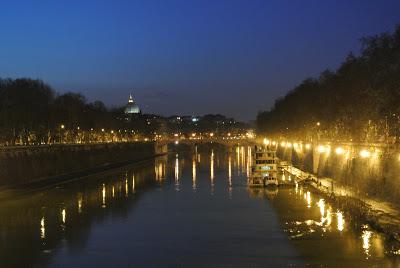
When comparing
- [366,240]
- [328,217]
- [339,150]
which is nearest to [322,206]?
[328,217]

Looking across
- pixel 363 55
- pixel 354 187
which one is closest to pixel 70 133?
pixel 354 187

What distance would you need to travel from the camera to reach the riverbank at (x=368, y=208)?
28547 mm

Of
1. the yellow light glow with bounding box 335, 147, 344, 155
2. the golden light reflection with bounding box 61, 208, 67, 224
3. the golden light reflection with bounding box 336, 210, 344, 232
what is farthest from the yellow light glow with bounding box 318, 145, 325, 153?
the golden light reflection with bounding box 61, 208, 67, 224

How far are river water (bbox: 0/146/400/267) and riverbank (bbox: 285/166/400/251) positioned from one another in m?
0.48

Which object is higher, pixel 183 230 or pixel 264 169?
pixel 264 169

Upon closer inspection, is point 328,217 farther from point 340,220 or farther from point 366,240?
point 366,240

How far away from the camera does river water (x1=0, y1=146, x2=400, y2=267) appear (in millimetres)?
26422

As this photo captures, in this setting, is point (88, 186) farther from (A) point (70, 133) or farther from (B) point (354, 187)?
(A) point (70, 133)

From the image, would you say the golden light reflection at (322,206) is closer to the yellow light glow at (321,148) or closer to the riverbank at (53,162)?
the yellow light glow at (321,148)

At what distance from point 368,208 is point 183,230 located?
31.2ft

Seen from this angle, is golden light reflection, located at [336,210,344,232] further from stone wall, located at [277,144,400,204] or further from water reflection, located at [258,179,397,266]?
stone wall, located at [277,144,400,204]

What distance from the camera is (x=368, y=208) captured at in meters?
34.5

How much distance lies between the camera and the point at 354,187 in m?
45.8

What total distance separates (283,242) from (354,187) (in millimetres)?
17266
